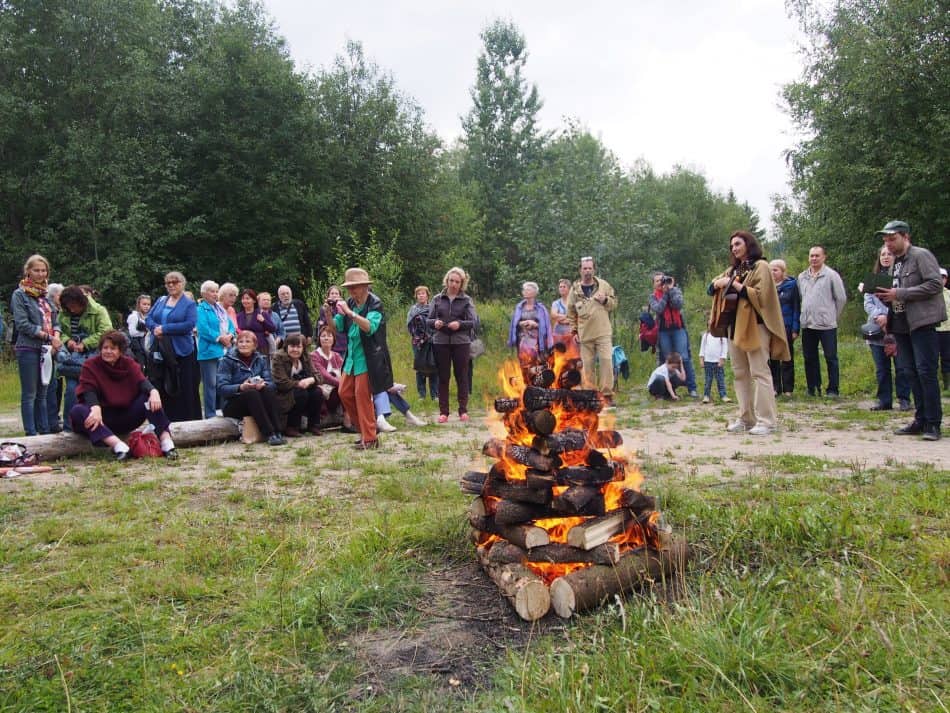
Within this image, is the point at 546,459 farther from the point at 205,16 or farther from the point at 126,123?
the point at 205,16

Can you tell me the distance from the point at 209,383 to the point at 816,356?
374 inches

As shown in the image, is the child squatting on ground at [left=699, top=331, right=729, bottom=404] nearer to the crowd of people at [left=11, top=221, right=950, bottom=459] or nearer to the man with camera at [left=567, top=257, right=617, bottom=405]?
the crowd of people at [left=11, top=221, right=950, bottom=459]

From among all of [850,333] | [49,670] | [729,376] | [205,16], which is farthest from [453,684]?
[205,16]

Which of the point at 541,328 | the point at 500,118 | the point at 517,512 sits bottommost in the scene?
the point at 517,512

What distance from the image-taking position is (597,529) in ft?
12.3

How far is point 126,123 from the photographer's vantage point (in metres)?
26.9

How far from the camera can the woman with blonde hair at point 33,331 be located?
888 centimetres

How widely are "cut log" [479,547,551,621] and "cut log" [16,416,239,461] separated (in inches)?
253

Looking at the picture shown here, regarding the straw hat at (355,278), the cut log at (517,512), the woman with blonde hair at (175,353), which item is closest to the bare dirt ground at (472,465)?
the cut log at (517,512)

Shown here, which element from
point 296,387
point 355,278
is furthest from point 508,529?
point 296,387

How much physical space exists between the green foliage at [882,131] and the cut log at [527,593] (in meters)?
19.7

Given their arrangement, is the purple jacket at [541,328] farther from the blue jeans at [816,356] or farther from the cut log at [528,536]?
the cut log at [528,536]

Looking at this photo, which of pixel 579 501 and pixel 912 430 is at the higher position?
pixel 579 501

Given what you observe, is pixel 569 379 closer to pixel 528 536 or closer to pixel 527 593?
pixel 528 536
